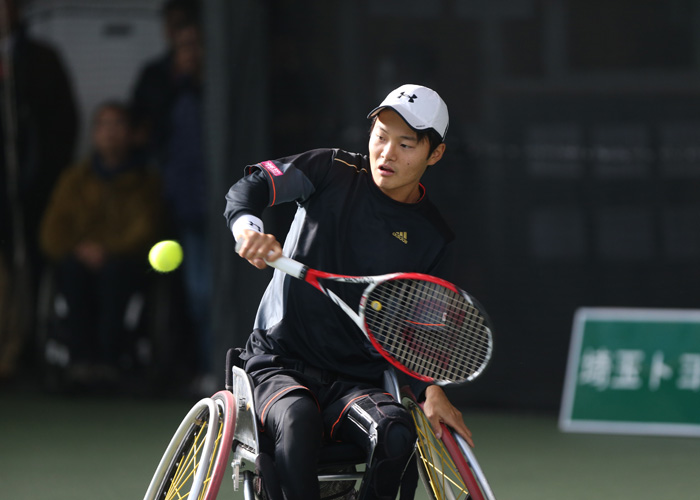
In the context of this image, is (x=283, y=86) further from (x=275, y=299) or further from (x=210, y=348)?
(x=275, y=299)

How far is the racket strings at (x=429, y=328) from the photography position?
8.57ft

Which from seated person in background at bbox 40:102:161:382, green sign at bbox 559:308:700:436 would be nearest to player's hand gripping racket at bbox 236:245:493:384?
green sign at bbox 559:308:700:436

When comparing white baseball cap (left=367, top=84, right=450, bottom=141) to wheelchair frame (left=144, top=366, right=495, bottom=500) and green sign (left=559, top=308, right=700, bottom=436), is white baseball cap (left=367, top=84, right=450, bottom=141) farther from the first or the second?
green sign (left=559, top=308, right=700, bottom=436)

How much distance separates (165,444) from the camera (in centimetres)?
487

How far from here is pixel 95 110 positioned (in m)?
6.52

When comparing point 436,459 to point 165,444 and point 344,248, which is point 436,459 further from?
point 165,444

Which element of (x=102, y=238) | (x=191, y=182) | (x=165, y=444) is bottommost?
(x=165, y=444)

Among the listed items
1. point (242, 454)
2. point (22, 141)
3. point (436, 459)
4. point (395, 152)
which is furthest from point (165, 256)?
point (22, 141)

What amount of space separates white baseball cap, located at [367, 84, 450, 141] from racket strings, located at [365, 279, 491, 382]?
38 centimetres

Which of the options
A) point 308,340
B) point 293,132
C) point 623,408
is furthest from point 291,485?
point 293,132

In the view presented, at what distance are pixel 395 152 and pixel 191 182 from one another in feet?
11.0

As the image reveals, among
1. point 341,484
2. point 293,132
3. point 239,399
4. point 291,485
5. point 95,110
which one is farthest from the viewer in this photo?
point 95,110

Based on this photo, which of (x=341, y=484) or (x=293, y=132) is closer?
(x=341, y=484)

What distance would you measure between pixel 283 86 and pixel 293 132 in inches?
9.6
